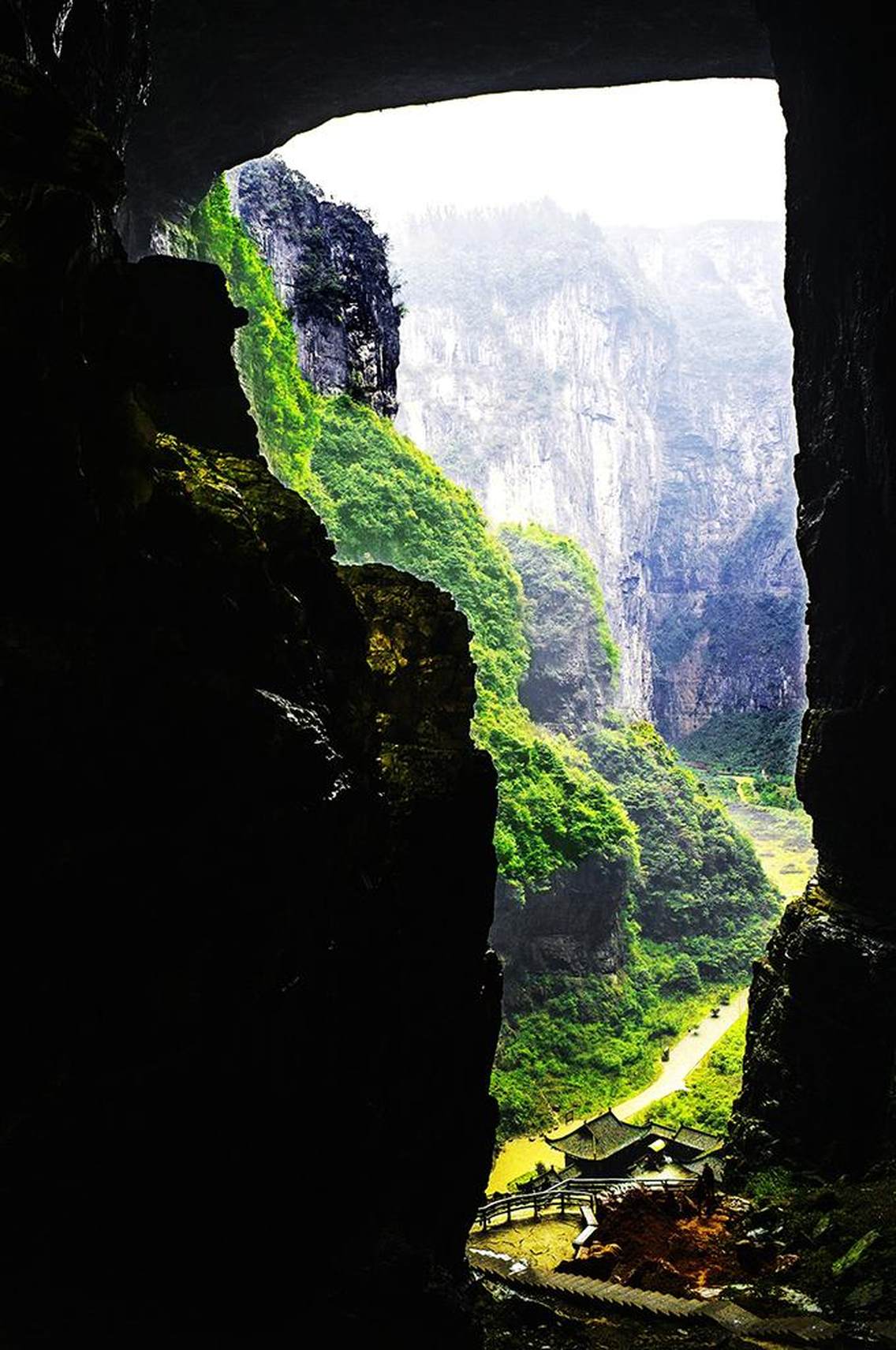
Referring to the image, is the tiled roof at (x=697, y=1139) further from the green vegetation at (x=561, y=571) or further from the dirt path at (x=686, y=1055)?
the green vegetation at (x=561, y=571)

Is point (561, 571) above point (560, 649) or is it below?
above

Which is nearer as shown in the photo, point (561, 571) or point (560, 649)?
point (560, 649)

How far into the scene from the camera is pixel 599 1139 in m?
25.8

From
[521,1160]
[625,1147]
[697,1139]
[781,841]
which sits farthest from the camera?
[781,841]

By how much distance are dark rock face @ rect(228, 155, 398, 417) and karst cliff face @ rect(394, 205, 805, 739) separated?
59.4m

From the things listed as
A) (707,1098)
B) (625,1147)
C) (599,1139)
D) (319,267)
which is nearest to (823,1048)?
(625,1147)

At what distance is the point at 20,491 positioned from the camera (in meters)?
4.67

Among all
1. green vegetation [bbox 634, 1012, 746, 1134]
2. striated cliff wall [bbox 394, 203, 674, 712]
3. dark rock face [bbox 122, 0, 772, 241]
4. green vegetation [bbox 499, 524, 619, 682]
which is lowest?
green vegetation [bbox 634, 1012, 746, 1134]

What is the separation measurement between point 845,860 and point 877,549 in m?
5.41

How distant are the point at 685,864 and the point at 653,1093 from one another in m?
16.2

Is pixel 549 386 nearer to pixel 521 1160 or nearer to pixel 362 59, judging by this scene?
pixel 362 59

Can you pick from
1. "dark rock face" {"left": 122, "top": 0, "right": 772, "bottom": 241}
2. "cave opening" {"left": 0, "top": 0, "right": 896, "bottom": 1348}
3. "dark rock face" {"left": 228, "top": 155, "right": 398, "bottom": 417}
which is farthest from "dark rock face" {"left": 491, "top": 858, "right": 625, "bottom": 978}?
"dark rock face" {"left": 122, "top": 0, "right": 772, "bottom": 241}

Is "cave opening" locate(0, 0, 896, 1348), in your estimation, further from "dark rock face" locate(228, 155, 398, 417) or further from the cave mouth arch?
"dark rock face" locate(228, 155, 398, 417)

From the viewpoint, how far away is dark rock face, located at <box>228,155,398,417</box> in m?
35.2
